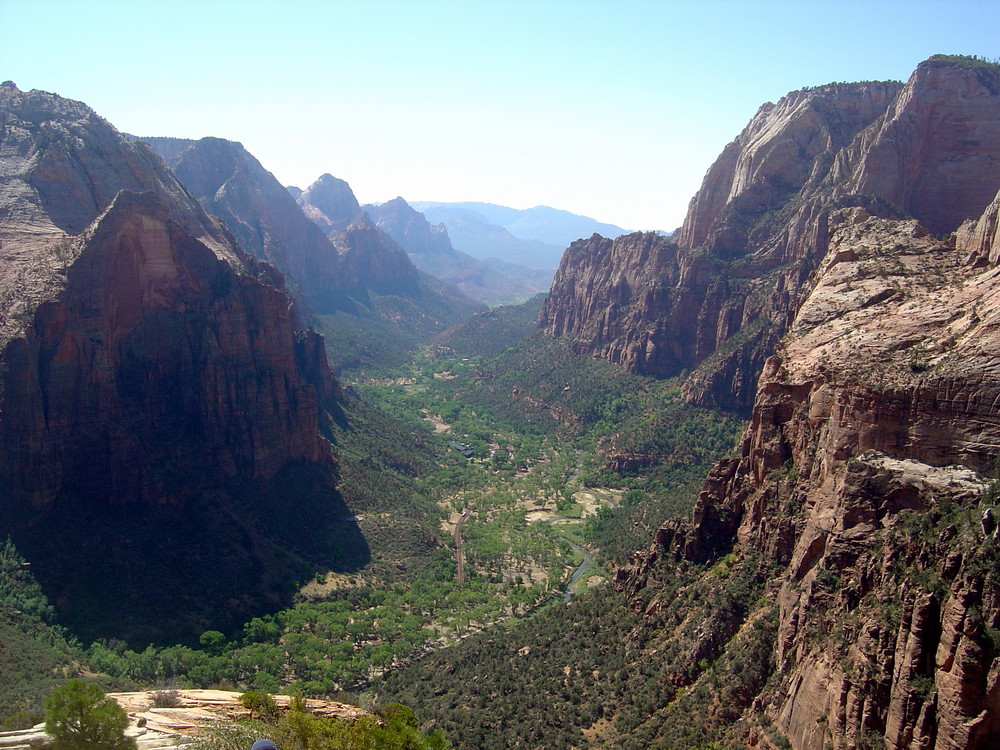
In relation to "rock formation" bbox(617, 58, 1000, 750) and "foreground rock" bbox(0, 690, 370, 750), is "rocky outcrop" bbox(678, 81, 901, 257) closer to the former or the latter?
"rock formation" bbox(617, 58, 1000, 750)

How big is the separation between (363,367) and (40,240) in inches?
4208

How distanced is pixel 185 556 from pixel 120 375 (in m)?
18.9

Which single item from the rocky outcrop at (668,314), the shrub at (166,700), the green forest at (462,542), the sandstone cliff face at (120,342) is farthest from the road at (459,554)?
the shrub at (166,700)

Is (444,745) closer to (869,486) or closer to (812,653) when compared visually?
(812,653)

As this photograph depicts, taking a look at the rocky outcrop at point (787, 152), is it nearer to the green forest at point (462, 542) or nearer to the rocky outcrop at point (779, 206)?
the rocky outcrop at point (779, 206)

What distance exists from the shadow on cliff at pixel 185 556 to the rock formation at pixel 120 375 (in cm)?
24

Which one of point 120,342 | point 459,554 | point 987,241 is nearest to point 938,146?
point 987,241

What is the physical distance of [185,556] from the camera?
64.7 m

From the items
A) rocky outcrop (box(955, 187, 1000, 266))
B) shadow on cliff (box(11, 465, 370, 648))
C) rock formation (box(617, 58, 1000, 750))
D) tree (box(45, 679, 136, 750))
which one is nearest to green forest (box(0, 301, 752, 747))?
shadow on cliff (box(11, 465, 370, 648))

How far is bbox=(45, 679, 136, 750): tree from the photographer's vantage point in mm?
27469

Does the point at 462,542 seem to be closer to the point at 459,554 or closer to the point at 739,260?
the point at 459,554

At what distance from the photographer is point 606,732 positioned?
41.3 meters

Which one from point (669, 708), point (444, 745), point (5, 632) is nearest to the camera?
point (444, 745)

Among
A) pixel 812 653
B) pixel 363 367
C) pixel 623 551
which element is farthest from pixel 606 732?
pixel 363 367
